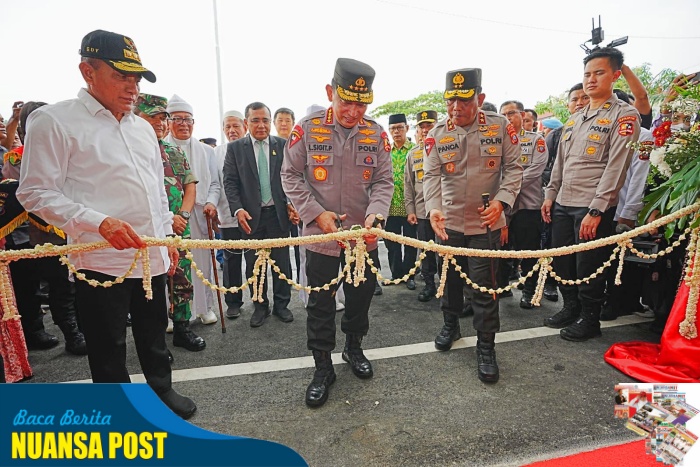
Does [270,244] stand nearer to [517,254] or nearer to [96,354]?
[96,354]

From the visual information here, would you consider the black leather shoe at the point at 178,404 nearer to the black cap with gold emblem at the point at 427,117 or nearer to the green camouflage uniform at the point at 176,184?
the green camouflage uniform at the point at 176,184

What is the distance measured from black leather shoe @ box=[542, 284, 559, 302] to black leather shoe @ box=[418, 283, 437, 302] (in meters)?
1.22

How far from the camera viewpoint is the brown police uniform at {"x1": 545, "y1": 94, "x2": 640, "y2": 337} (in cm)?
295

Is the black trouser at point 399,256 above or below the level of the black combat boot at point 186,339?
above

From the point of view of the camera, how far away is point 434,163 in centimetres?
296

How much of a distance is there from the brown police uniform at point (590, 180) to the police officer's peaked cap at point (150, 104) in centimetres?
344

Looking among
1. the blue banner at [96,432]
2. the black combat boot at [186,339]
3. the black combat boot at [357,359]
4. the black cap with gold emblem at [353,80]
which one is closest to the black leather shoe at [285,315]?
the black combat boot at [186,339]

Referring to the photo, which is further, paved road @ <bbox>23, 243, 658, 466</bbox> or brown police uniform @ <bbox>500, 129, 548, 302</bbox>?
brown police uniform @ <bbox>500, 129, 548, 302</bbox>

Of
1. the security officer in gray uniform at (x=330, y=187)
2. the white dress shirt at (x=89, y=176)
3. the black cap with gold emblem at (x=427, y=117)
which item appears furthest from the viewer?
the black cap with gold emblem at (x=427, y=117)

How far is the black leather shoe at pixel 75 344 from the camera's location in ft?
10.0

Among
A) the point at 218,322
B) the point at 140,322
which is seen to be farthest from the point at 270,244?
the point at 218,322

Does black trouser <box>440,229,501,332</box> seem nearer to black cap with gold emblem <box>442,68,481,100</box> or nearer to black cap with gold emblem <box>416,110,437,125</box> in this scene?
black cap with gold emblem <box>442,68,481,100</box>

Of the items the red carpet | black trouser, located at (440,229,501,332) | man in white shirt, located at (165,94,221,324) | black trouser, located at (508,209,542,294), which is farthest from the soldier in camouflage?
black trouser, located at (508,209,542,294)

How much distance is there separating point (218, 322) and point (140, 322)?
167cm
